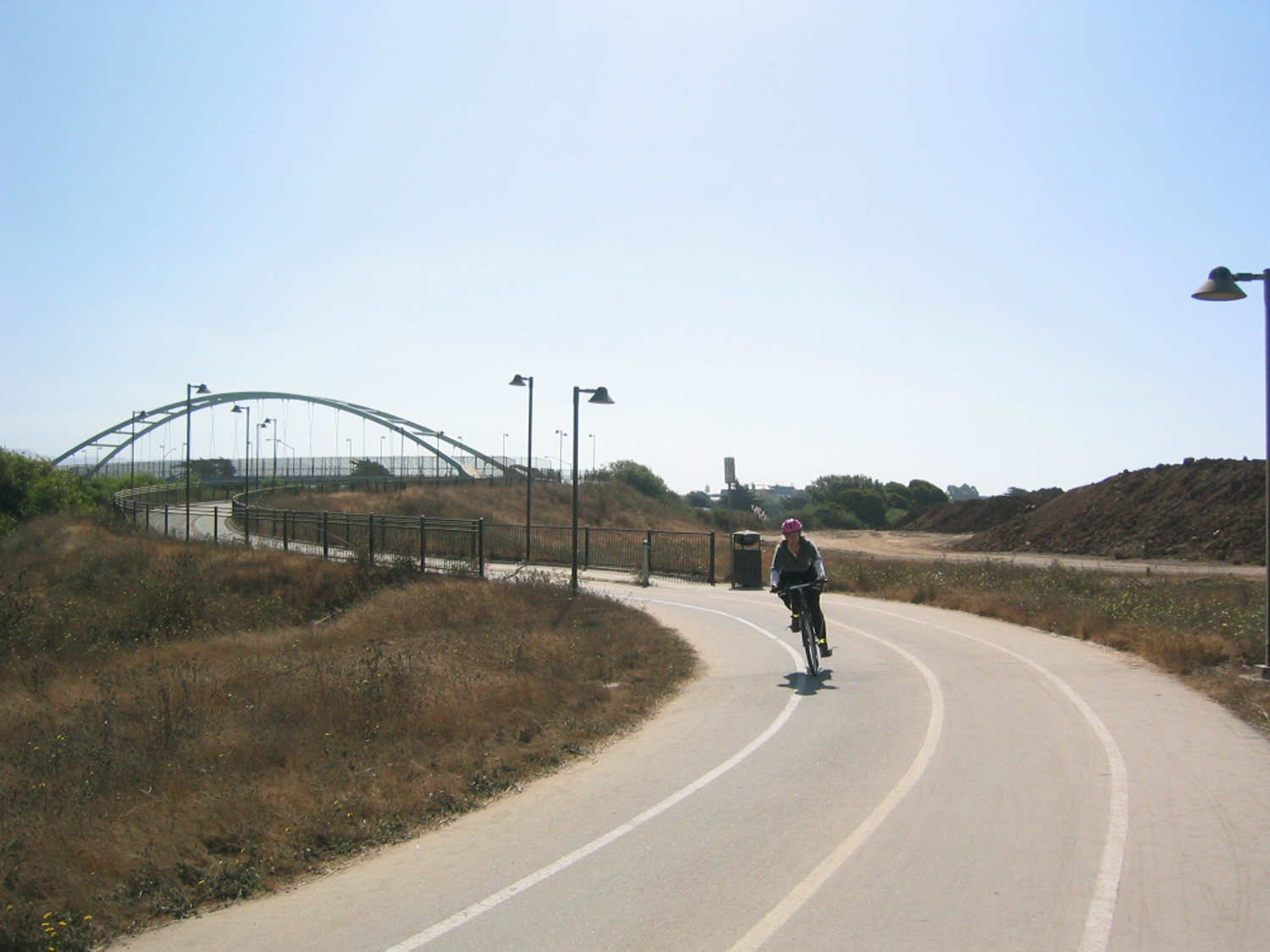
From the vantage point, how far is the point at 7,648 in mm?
19672

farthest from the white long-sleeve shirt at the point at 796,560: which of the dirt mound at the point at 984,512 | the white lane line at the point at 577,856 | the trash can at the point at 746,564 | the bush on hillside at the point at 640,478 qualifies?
the bush on hillside at the point at 640,478

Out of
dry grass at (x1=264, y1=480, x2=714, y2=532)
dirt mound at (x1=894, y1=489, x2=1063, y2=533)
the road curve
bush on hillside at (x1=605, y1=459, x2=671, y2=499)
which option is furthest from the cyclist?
bush on hillside at (x1=605, y1=459, x2=671, y2=499)

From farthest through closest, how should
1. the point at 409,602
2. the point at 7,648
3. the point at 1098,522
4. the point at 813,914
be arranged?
1. the point at 1098,522
2. the point at 409,602
3. the point at 7,648
4. the point at 813,914

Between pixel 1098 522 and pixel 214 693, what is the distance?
47.7 m

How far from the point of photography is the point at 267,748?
8.71m

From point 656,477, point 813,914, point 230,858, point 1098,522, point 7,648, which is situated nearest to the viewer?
point 813,914

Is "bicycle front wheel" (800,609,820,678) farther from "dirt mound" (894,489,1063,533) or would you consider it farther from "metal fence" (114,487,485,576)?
"dirt mound" (894,489,1063,533)

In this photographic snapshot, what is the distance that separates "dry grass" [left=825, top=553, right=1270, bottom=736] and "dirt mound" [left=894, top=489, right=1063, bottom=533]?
132 feet

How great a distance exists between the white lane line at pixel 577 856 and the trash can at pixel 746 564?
55.5 ft

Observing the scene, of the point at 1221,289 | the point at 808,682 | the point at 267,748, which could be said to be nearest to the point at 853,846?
the point at 267,748

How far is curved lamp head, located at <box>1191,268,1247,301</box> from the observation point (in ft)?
36.9

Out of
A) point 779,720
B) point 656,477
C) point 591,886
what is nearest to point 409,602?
point 779,720

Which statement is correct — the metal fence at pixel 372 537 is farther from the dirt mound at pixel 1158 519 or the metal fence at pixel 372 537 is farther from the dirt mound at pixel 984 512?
the dirt mound at pixel 984 512

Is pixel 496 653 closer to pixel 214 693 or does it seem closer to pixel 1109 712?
pixel 214 693
